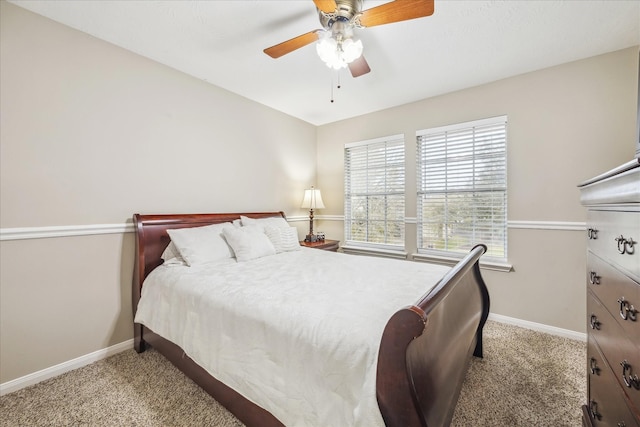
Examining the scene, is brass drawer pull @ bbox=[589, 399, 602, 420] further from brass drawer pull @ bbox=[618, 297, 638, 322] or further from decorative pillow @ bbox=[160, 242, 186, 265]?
decorative pillow @ bbox=[160, 242, 186, 265]

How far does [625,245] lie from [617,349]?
0.39 meters

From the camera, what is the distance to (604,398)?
1049mm

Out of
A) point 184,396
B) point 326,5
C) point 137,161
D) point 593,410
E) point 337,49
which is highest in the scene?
point 326,5

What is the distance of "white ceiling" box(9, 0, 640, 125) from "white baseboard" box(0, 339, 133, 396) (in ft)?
8.34

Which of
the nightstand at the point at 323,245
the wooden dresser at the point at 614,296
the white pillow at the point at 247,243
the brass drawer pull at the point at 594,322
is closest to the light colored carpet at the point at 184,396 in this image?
the wooden dresser at the point at 614,296

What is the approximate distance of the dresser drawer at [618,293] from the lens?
77cm

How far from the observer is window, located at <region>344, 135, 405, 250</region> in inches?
139

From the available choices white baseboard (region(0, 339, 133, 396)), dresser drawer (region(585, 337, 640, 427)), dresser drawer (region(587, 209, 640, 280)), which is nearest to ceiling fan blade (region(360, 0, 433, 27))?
dresser drawer (region(587, 209, 640, 280))

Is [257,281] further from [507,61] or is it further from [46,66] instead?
[507,61]

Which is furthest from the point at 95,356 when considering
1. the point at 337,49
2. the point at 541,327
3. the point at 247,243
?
the point at 541,327

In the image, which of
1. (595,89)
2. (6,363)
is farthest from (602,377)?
(6,363)

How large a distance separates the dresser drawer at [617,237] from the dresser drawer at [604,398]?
44 centimetres

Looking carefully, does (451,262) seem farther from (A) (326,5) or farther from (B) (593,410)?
(A) (326,5)

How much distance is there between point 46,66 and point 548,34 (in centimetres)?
377
